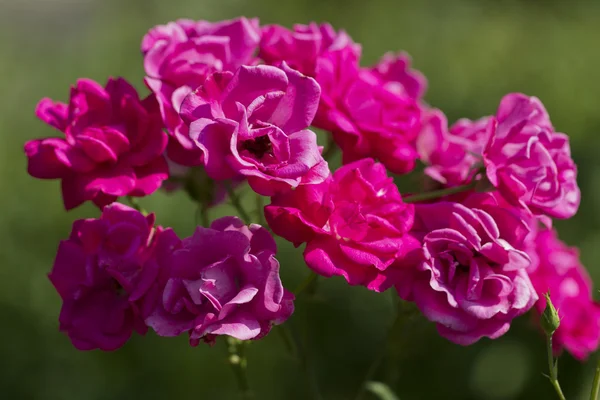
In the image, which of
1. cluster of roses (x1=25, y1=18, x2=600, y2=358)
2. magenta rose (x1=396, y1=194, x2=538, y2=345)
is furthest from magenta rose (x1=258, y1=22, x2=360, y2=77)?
magenta rose (x1=396, y1=194, x2=538, y2=345)

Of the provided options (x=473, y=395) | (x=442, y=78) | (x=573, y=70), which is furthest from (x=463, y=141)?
(x=573, y=70)

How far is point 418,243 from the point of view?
1.23m

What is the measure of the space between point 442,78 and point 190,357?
2.41 metres

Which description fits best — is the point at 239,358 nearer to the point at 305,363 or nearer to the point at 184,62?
the point at 305,363

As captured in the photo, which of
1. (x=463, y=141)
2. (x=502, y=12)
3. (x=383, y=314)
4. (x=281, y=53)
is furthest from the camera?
(x=502, y=12)

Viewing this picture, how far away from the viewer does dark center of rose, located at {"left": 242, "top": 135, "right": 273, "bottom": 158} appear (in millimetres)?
1231

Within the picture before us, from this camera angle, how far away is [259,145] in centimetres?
124

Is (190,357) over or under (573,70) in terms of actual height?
under

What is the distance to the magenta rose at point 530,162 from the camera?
4.30 feet

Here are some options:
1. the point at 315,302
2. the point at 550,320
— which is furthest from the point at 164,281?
the point at 315,302

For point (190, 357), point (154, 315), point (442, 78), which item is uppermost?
point (154, 315)

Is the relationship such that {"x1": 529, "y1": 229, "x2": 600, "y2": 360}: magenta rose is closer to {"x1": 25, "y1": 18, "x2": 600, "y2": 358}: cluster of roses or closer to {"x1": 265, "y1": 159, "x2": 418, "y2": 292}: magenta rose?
{"x1": 25, "y1": 18, "x2": 600, "y2": 358}: cluster of roses

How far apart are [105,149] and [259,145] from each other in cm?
28

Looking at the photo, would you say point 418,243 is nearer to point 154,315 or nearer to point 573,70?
point 154,315
